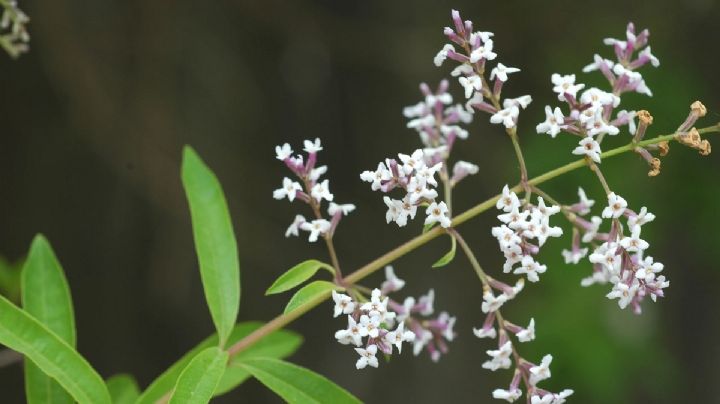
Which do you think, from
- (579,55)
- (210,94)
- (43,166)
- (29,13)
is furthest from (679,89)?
(43,166)

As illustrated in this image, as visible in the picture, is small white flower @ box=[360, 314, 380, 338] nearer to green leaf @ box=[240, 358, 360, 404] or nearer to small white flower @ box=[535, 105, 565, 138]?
green leaf @ box=[240, 358, 360, 404]

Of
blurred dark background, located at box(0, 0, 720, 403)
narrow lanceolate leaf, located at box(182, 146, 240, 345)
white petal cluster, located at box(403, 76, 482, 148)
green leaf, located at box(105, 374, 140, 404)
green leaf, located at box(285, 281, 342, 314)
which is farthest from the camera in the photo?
blurred dark background, located at box(0, 0, 720, 403)

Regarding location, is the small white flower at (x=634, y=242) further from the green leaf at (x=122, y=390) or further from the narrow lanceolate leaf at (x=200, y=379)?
the green leaf at (x=122, y=390)

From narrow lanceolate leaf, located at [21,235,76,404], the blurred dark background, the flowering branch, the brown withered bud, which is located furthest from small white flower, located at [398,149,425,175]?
the blurred dark background

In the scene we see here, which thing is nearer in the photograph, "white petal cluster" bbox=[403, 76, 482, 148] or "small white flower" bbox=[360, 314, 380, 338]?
"small white flower" bbox=[360, 314, 380, 338]

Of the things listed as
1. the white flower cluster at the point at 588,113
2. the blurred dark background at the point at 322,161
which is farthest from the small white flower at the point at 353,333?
the blurred dark background at the point at 322,161

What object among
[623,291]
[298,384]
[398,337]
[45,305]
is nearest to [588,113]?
[623,291]

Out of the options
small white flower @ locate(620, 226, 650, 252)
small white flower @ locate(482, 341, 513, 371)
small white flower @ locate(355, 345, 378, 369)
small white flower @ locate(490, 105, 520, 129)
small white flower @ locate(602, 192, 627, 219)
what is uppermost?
small white flower @ locate(490, 105, 520, 129)
